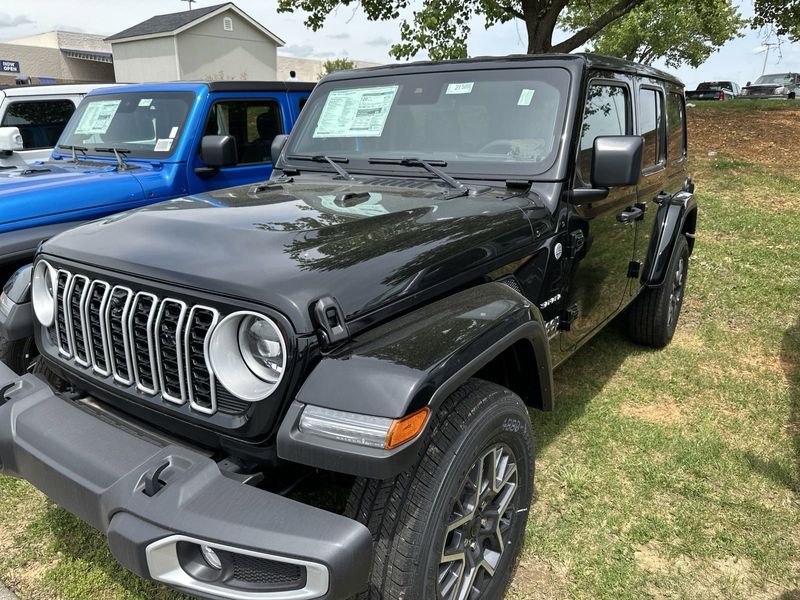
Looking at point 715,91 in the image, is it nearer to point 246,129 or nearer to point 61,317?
point 246,129

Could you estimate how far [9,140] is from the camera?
5457 millimetres

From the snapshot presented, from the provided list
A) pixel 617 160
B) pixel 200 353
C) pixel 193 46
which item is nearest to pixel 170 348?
pixel 200 353

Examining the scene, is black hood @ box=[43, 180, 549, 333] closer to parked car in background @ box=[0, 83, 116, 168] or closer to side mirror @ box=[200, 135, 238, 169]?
side mirror @ box=[200, 135, 238, 169]

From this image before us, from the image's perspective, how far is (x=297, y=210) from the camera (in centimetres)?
250

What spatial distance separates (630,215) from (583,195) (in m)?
0.83

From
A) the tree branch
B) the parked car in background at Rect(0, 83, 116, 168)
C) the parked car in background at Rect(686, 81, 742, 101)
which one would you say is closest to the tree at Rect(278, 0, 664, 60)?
the tree branch

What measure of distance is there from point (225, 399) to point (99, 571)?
4.04ft

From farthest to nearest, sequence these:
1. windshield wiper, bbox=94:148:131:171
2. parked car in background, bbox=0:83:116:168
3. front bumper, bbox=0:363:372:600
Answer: parked car in background, bbox=0:83:116:168 < windshield wiper, bbox=94:148:131:171 < front bumper, bbox=0:363:372:600

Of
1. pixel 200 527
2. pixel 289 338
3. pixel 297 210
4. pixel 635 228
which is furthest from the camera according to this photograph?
pixel 635 228

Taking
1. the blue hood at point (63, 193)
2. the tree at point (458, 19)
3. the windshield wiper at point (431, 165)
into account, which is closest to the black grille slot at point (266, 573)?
the windshield wiper at point (431, 165)

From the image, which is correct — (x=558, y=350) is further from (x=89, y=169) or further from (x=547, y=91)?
(x=89, y=169)

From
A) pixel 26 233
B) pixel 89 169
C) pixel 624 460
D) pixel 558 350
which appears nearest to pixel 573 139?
pixel 558 350

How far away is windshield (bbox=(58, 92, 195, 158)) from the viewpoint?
501 cm

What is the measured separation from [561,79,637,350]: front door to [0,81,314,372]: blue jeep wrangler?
244cm
